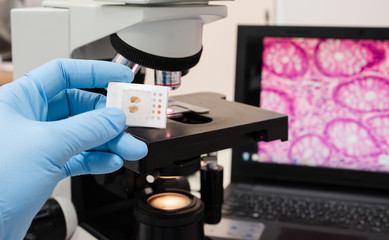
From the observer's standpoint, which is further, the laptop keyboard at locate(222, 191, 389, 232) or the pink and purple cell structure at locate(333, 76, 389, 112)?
the pink and purple cell structure at locate(333, 76, 389, 112)

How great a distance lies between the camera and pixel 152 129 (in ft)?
2.27

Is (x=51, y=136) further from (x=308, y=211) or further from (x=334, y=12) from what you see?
(x=334, y=12)

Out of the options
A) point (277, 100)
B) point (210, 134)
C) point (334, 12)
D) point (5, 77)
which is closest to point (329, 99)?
point (277, 100)

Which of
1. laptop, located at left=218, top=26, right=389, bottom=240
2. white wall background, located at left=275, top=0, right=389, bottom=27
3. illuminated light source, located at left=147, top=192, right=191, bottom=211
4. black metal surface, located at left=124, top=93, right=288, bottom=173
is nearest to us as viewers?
black metal surface, located at left=124, top=93, right=288, bottom=173

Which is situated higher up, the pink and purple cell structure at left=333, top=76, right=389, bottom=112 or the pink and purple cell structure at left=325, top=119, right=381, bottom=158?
the pink and purple cell structure at left=333, top=76, right=389, bottom=112

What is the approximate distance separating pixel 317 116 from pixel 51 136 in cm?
79

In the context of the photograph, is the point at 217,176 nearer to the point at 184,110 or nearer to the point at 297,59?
the point at 184,110

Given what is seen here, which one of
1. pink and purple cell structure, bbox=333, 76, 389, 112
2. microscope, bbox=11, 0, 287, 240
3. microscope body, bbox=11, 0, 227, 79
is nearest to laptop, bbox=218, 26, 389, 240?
pink and purple cell structure, bbox=333, 76, 389, 112

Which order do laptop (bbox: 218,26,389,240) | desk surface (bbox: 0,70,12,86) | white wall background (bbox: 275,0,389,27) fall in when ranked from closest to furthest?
laptop (bbox: 218,26,389,240), desk surface (bbox: 0,70,12,86), white wall background (bbox: 275,0,389,27)

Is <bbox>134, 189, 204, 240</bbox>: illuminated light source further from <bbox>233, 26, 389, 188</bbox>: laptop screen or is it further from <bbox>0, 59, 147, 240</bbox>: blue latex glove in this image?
<bbox>233, 26, 389, 188</bbox>: laptop screen

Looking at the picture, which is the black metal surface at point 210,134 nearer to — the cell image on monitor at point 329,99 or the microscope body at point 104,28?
the microscope body at point 104,28

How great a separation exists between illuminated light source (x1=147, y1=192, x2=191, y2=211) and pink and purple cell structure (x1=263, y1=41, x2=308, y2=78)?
513 mm

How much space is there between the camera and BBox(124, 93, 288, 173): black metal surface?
638mm

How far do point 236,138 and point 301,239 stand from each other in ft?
1.07
